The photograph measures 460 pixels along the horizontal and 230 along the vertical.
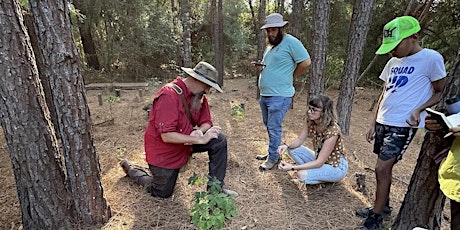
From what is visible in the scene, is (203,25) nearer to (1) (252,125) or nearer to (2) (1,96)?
(1) (252,125)

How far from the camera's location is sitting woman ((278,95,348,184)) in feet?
8.66

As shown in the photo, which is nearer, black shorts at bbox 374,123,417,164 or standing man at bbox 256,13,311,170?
black shorts at bbox 374,123,417,164

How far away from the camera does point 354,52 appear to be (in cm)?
477

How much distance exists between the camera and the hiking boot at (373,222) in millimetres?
2191

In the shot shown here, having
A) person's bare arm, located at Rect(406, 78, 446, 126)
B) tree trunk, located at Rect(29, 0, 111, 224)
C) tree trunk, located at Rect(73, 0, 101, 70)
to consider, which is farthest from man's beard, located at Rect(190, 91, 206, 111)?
tree trunk, located at Rect(73, 0, 101, 70)

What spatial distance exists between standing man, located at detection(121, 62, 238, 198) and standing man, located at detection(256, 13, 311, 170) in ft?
2.37

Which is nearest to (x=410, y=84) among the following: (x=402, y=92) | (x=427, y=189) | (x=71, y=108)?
(x=402, y=92)

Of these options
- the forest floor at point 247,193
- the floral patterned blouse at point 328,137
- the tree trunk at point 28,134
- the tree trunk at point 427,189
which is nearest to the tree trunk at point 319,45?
the forest floor at point 247,193

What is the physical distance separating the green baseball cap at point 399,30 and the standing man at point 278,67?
1.11 m

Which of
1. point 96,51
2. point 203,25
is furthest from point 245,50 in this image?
point 96,51

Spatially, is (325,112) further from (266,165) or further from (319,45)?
(319,45)

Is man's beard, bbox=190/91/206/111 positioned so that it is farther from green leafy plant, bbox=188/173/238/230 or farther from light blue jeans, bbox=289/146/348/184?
light blue jeans, bbox=289/146/348/184

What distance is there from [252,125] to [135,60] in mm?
7306

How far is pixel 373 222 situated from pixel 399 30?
54.3 inches
